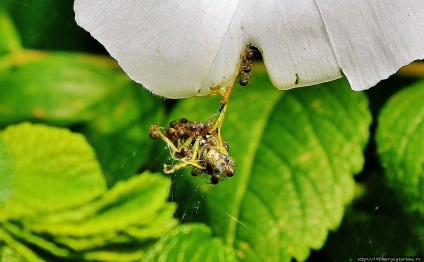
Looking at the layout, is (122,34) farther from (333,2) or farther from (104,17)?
(333,2)

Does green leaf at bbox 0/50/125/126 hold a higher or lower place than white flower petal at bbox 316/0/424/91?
lower

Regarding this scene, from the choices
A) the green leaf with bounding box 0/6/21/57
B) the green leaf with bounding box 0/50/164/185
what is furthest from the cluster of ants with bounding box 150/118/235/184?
the green leaf with bounding box 0/6/21/57

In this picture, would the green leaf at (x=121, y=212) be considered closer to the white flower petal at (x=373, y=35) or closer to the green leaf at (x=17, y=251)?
the green leaf at (x=17, y=251)

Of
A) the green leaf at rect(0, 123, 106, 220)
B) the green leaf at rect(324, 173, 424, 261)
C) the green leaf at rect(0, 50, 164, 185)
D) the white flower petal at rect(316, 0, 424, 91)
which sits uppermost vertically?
the white flower petal at rect(316, 0, 424, 91)

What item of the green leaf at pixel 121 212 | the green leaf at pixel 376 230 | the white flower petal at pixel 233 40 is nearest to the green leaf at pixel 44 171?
the green leaf at pixel 121 212

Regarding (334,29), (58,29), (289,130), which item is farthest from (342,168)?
(58,29)

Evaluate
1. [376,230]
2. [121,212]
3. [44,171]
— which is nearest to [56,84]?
[44,171]

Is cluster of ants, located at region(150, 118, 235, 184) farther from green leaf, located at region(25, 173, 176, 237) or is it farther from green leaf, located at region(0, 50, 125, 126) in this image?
green leaf, located at region(0, 50, 125, 126)

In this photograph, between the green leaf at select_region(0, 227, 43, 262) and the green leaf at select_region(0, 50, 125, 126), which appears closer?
the green leaf at select_region(0, 227, 43, 262)
